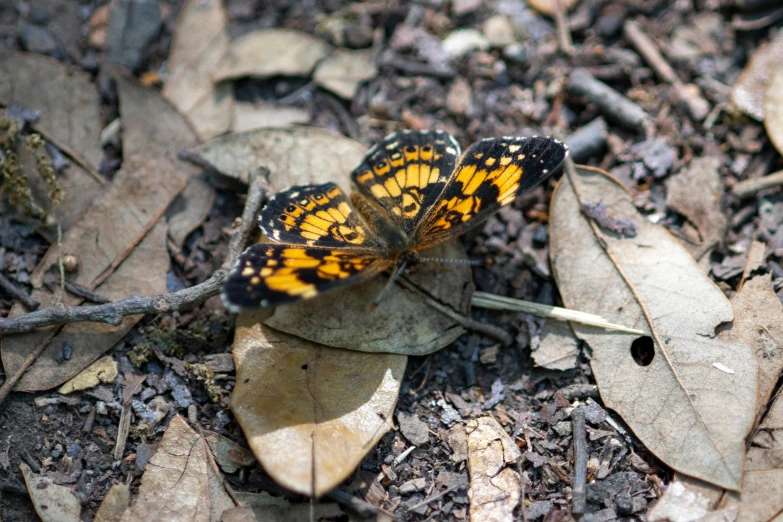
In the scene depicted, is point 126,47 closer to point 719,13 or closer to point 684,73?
point 684,73

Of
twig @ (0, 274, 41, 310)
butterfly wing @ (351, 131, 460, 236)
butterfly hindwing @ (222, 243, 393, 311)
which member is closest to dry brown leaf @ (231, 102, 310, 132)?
butterfly wing @ (351, 131, 460, 236)

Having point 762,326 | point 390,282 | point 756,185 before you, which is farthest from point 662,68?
point 390,282

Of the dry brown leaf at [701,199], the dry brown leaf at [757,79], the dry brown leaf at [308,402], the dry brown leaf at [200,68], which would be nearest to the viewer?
the dry brown leaf at [308,402]

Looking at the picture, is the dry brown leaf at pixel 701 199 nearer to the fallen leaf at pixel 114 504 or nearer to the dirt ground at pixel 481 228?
the dirt ground at pixel 481 228

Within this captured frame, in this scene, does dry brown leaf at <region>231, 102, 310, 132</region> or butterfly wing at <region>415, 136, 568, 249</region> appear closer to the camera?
butterfly wing at <region>415, 136, 568, 249</region>

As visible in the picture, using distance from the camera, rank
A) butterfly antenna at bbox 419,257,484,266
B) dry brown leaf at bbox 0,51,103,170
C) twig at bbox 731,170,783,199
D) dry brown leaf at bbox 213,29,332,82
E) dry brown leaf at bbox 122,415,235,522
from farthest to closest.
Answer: dry brown leaf at bbox 213,29,332,82 < dry brown leaf at bbox 0,51,103,170 < twig at bbox 731,170,783,199 < butterfly antenna at bbox 419,257,484,266 < dry brown leaf at bbox 122,415,235,522

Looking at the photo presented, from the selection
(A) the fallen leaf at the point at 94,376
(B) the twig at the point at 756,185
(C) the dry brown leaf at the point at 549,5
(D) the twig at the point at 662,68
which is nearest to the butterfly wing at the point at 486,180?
(B) the twig at the point at 756,185

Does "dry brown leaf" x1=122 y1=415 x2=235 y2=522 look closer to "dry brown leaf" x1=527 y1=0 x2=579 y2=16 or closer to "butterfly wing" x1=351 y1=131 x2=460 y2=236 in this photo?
"butterfly wing" x1=351 y1=131 x2=460 y2=236

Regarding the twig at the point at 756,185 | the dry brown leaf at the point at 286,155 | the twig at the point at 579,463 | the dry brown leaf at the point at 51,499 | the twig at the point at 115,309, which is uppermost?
the dry brown leaf at the point at 286,155
